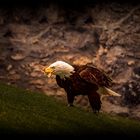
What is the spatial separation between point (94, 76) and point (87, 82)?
308 millimetres

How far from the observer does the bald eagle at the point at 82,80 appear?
13938 mm

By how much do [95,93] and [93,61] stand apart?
4.78 m

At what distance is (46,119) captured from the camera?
40.9ft

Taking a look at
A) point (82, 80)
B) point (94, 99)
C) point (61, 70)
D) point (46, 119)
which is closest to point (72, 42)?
point (61, 70)

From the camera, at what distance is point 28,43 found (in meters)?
19.6

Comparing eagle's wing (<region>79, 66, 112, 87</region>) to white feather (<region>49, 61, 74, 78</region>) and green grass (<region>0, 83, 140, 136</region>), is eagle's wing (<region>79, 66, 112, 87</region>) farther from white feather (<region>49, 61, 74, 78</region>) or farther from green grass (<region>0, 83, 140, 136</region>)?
green grass (<region>0, 83, 140, 136</region>)

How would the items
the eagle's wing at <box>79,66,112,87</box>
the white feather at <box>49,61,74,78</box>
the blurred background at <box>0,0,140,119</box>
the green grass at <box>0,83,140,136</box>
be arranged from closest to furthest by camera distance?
the green grass at <box>0,83,140,136</box>
the eagle's wing at <box>79,66,112,87</box>
the white feather at <box>49,61,74,78</box>
the blurred background at <box>0,0,140,119</box>

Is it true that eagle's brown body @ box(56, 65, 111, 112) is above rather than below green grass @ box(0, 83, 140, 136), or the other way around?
above

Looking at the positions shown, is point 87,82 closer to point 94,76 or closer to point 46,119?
point 94,76

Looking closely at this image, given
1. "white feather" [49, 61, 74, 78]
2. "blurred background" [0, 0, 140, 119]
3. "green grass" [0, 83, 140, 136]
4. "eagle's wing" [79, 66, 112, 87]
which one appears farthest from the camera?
"blurred background" [0, 0, 140, 119]

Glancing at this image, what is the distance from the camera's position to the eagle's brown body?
13.9 meters

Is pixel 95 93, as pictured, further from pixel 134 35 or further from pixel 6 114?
pixel 134 35

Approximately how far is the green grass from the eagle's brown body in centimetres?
60

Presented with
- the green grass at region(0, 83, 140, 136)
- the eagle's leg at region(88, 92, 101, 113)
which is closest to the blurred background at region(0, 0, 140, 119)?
the green grass at region(0, 83, 140, 136)
